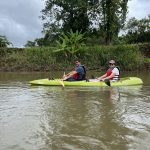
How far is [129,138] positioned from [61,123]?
2009 millimetres

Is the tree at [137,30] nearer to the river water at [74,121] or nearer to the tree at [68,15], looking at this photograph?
the tree at [68,15]

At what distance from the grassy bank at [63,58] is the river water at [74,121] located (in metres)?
14.9

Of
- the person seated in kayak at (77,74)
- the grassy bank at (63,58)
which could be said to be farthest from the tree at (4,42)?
the person seated in kayak at (77,74)

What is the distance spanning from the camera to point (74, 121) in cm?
946

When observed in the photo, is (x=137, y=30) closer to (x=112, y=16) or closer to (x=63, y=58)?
(x=112, y=16)

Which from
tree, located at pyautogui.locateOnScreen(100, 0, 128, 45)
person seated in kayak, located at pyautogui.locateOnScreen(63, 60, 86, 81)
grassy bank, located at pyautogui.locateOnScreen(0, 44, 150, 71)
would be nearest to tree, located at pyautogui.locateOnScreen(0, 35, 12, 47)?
grassy bank, located at pyautogui.locateOnScreen(0, 44, 150, 71)

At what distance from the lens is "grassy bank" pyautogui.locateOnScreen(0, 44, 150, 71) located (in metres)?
30.0

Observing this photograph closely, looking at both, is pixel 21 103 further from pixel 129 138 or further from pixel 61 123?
pixel 129 138

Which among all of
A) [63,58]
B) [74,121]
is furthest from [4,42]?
[74,121]

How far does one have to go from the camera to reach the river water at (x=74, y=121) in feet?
24.3

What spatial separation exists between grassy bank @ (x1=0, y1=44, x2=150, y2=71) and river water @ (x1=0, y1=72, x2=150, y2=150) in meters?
14.9

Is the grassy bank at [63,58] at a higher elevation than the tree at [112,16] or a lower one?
lower

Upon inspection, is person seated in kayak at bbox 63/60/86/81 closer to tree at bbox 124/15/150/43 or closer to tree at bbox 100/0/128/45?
tree at bbox 100/0/128/45

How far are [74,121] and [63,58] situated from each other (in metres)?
21.4
